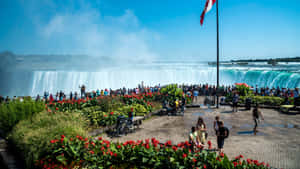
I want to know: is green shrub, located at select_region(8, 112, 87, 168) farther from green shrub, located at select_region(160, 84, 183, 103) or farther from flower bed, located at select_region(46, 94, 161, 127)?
green shrub, located at select_region(160, 84, 183, 103)

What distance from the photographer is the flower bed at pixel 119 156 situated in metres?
4.84

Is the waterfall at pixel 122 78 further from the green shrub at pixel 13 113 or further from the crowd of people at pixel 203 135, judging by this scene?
the crowd of people at pixel 203 135

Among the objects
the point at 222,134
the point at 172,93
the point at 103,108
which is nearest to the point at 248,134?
the point at 222,134

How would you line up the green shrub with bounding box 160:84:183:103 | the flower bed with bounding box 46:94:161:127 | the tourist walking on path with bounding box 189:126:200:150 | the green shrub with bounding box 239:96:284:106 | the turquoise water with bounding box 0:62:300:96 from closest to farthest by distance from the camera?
the tourist walking on path with bounding box 189:126:200:150
the flower bed with bounding box 46:94:161:127
the green shrub with bounding box 239:96:284:106
the green shrub with bounding box 160:84:183:103
the turquoise water with bounding box 0:62:300:96

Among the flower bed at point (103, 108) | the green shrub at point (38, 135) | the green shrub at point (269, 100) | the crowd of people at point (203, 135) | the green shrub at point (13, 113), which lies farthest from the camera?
the green shrub at point (269, 100)

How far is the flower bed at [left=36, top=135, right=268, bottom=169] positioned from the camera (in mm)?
4844

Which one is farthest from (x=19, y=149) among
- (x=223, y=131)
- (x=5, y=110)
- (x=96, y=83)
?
(x=96, y=83)

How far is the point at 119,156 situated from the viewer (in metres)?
5.33

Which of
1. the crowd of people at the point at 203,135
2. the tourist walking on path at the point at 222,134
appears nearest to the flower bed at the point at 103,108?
the crowd of people at the point at 203,135

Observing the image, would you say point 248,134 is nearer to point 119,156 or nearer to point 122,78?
point 119,156

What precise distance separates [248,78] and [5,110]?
44.0 meters

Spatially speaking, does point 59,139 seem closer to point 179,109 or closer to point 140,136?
point 140,136

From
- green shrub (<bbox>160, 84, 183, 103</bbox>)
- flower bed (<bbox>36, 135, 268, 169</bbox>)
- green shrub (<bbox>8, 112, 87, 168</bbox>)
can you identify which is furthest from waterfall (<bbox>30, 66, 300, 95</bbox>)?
flower bed (<bbox>36, 135, 268, 169</bbox>)

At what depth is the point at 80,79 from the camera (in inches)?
→ 1716
